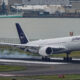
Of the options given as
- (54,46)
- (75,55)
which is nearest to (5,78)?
(54,46)

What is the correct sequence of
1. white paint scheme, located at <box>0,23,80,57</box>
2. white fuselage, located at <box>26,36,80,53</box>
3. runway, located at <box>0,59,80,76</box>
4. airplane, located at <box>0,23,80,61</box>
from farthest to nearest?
airplane, located at <box>0,23,80,61</box>
white paint scheme, located at <box>0,23,80,57</box>
white fuselage, located at <box>26,36,80,53</box>
runway, located at <box>0,59,80,76</box>

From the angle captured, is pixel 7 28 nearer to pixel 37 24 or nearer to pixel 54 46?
pixel 37 24

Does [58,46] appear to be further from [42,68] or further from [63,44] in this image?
[42,68]

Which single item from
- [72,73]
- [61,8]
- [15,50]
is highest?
[72,73]

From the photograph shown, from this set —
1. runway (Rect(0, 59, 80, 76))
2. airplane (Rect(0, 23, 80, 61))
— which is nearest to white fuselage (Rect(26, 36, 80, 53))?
airplane (Rect(0, 23, 80, 61))

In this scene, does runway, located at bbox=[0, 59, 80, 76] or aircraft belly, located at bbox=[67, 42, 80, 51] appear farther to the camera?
aircraft belly, located at bbox=[67, 42, 80, 51]

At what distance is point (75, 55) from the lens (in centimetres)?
8719

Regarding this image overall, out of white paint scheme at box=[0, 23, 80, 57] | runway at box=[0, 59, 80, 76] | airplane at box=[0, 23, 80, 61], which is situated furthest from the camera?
airplane at box=[0, 23, 80, 61]

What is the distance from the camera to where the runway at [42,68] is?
60656 millimetres

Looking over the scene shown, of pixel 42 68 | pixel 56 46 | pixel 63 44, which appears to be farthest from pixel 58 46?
pixel 42 68

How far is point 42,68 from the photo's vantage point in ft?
216

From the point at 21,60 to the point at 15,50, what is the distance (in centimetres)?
1634

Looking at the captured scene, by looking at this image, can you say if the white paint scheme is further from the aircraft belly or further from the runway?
the runway

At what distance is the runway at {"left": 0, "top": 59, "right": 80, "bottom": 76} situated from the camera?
6066 centimetres
